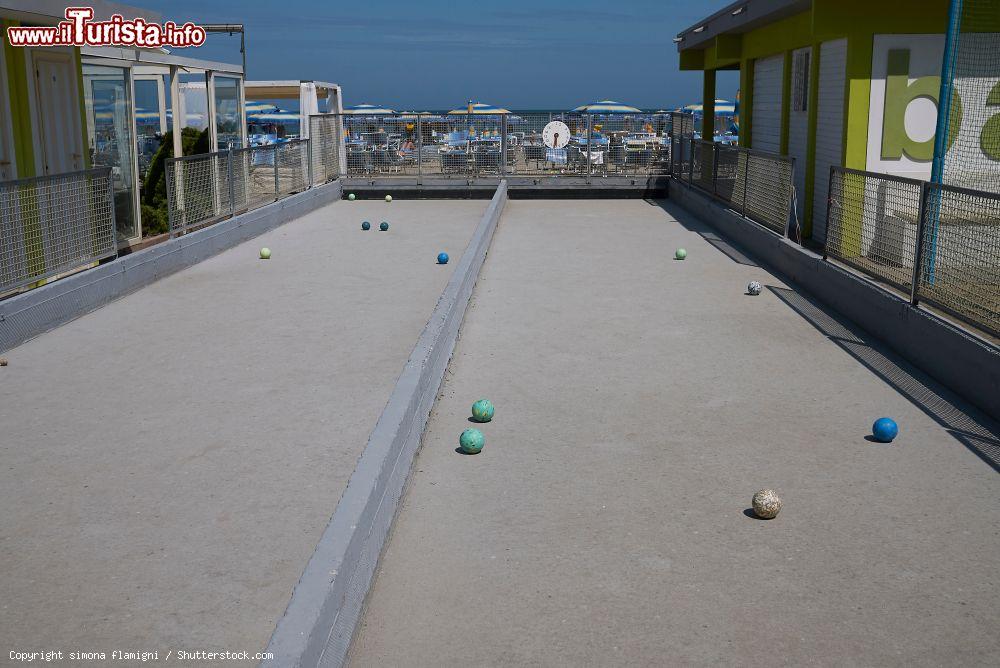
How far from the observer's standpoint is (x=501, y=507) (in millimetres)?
5621

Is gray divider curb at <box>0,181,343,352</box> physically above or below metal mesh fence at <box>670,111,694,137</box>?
below

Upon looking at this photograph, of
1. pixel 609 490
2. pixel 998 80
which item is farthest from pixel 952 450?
pixel 998 80

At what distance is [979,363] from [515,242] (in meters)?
10.1

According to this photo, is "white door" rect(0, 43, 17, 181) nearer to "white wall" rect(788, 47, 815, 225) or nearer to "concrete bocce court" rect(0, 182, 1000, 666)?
"concrete bocce court" rect(0, 182, 1000, 666)

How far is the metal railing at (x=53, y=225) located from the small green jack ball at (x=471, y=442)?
5.42 meters

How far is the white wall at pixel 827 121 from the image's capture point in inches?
556

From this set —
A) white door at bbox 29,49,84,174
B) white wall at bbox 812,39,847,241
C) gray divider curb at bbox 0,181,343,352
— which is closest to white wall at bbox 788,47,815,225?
white wall at bbox 812,39,847,241

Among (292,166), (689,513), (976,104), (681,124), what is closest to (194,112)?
(292,166)

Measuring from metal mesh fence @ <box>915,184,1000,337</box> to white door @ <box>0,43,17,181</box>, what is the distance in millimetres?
9986

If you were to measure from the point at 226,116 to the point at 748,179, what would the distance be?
40.7 feet

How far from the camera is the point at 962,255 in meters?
8.52

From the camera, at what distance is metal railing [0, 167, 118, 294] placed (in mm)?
9633

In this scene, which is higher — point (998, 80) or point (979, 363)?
point (998, 80)

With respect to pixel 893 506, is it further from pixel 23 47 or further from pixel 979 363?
pixel 23 47
